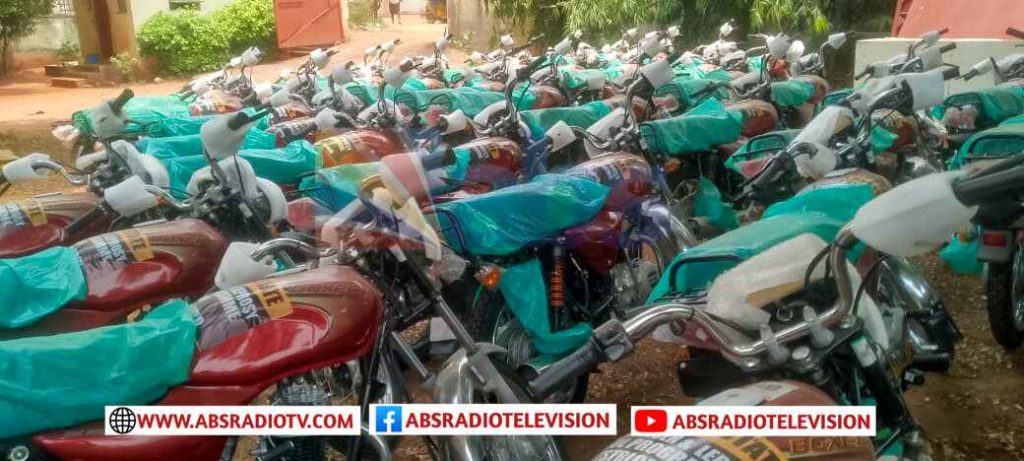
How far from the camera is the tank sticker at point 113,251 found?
2.97m

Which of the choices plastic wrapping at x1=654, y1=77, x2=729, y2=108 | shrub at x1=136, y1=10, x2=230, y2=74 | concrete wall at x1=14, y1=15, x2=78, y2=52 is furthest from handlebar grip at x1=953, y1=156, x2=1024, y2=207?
concrete wall at x1=14, y1=15, x2=78, y2=52

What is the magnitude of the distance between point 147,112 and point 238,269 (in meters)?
4.89

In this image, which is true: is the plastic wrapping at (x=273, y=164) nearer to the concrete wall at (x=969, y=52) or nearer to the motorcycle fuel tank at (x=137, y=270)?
the motorcycle fuel tank at (x=137, y=270)

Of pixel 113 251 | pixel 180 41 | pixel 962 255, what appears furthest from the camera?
pixel 180 41

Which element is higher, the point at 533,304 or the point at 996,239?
the point at 996,239

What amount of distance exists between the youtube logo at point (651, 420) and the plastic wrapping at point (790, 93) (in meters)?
5.70

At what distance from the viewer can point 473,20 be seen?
1831 centimetres

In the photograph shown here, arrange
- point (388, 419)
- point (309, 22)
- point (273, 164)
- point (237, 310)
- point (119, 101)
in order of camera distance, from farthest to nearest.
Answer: point (309, 22)
point (273, 164)
point (119, 101)
point (388, 419)
point (237, 310)

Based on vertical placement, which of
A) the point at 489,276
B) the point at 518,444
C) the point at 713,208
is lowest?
the point at 713,208

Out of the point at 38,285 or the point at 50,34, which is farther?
the point at 50,34

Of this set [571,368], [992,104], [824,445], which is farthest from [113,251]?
[992,104]

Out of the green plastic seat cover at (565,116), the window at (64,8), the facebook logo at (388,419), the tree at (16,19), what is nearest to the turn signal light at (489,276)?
the facebook logo at (388,419)

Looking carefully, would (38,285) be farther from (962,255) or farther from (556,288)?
(962,255)

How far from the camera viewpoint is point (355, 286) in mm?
2207
